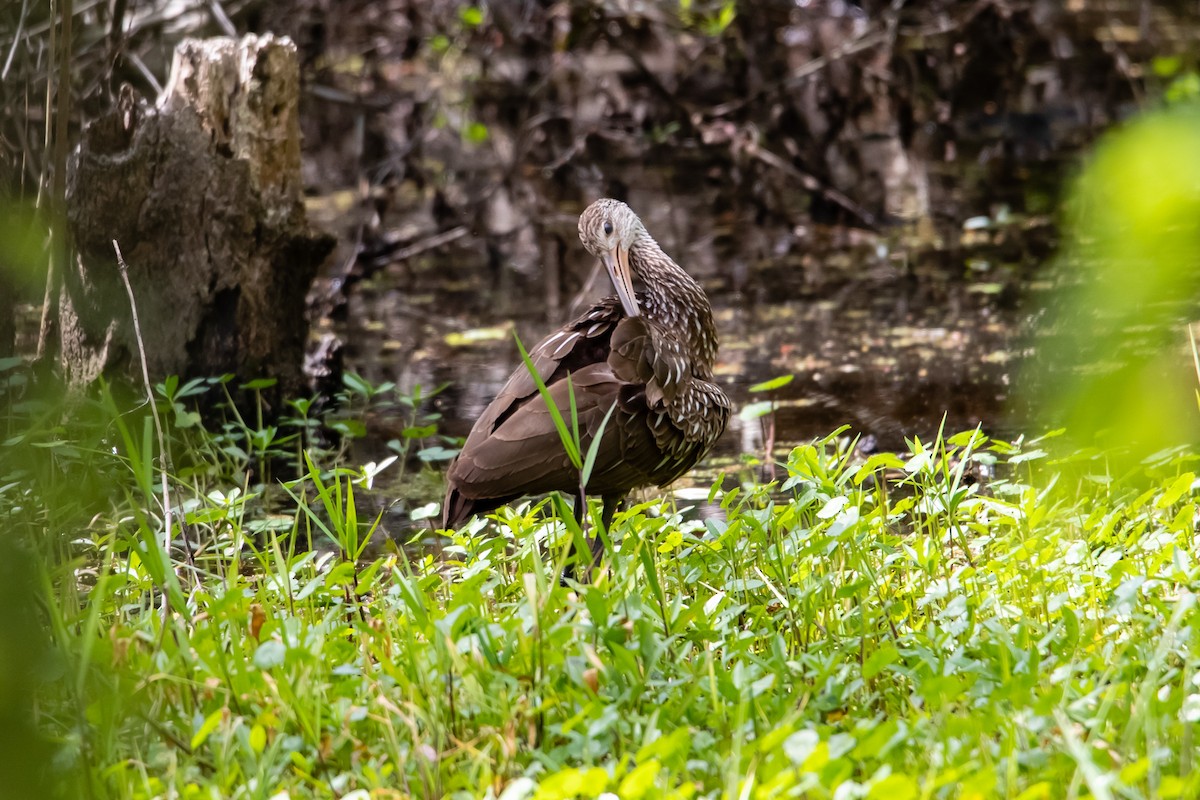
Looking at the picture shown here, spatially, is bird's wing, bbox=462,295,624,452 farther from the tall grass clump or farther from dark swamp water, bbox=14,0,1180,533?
dark swamp water, bbox=14,0,1180,533

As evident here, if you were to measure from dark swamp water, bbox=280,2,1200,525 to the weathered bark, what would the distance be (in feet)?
2.74

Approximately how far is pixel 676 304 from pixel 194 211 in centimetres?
213

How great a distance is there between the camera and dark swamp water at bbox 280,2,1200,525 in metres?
6.73

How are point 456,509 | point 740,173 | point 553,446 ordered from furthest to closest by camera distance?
point 740,173 < point 456,509 < point 553,446

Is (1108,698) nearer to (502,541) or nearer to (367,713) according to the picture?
(367,713)

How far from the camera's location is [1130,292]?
2.84 feet

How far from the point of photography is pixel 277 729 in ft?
8.87

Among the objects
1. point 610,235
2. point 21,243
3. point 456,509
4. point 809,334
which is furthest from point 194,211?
point 21,243

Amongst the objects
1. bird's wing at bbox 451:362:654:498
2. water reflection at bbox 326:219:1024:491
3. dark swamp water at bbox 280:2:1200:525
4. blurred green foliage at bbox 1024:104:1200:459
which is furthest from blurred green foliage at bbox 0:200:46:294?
dark swamp water at bbox 280:2:1200:525

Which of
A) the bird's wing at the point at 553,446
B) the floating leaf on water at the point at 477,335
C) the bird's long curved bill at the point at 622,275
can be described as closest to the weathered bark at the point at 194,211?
the floating leaf on water at the point at 477,335

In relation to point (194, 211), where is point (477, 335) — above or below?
below

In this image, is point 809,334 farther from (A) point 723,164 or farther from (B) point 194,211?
(A) point 723,164

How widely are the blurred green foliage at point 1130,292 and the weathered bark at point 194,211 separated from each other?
4721 mm

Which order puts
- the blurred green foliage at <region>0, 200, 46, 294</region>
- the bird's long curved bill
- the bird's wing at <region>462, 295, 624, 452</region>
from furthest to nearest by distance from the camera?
1. the bird's long curved bill
2. the bird's wing at <region>462, 295, 624, 452</region>
3. the blurred green foliage at <region>0, 200, 46, 294</region>
